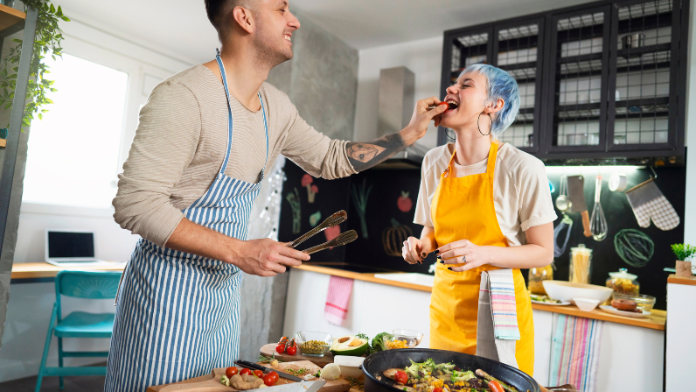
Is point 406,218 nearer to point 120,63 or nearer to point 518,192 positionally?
point 518,192

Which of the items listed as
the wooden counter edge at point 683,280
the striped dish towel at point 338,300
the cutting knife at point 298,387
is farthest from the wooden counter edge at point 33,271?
the wooden counter edge at point 683,280

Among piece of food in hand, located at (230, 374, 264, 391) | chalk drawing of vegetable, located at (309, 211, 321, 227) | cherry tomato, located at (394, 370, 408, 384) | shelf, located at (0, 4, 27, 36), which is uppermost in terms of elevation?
shelf, located at (0, 4, 27, 36)

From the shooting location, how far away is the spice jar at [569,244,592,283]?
9.20ft

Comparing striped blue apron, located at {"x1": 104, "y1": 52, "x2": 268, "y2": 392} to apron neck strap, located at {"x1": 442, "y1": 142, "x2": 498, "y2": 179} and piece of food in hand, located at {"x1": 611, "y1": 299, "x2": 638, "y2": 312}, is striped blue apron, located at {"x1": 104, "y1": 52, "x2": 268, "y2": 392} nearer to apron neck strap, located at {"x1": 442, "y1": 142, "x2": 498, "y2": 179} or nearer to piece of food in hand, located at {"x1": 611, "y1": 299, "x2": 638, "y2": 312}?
apron neck strap, located at {"x1": 442, "y1": 142, "x2": 498, "y2": 179}

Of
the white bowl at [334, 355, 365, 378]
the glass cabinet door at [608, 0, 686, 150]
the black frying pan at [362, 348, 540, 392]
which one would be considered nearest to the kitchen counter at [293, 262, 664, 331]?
the glass cabinet door at [608, 0, 686, 150]

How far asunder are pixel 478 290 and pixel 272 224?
2272 mm

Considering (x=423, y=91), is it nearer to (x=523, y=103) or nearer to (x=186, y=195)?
→ (x=523, y=103)

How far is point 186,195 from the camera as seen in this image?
1099mm

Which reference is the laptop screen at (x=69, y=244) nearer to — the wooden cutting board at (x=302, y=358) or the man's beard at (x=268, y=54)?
the wooden cutting board at (x=302, y=358)

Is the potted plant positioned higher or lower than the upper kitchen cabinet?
lower

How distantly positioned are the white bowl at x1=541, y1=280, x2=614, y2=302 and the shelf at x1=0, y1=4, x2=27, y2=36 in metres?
2.84

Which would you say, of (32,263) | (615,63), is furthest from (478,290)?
(32,263)

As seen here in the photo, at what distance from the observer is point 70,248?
11.8 ft

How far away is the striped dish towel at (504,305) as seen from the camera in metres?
1.36
